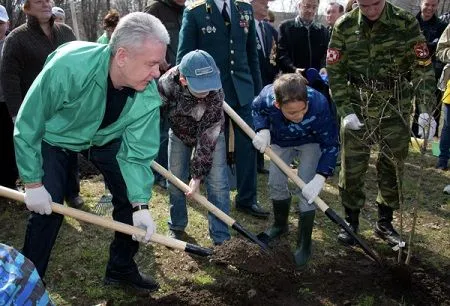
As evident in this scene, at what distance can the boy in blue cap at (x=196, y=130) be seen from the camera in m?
3.44

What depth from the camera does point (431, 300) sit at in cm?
344

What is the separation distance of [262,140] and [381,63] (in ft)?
4.01

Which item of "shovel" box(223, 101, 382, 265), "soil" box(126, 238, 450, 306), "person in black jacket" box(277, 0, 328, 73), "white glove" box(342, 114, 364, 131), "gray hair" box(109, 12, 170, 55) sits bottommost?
"soil" box(126, 238, 450, 306)

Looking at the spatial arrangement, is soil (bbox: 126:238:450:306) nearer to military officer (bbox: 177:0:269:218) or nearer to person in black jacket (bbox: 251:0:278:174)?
military officer (bbox: 177:0:269:218)

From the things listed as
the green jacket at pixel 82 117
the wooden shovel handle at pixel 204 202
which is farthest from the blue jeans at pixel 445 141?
the green jacket at pixel 82 117

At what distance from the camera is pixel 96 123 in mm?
3006

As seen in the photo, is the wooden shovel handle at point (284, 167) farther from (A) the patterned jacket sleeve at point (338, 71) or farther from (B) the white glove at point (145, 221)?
(B) the white glove at point (145, 221)

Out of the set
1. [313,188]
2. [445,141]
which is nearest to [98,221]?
[313,188]

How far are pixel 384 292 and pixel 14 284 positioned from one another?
8.85 feet

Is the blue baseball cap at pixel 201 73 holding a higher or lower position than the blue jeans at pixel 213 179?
higher

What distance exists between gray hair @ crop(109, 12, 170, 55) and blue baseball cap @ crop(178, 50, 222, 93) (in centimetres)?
68

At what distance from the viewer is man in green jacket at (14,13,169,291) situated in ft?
8.85

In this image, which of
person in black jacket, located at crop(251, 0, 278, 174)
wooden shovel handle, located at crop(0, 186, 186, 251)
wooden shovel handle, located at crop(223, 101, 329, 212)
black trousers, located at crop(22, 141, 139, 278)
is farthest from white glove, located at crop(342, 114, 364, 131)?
person in black jacket, located at crop(251, 0, 278, 174)

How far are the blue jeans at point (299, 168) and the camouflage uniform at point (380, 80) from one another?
39cm
